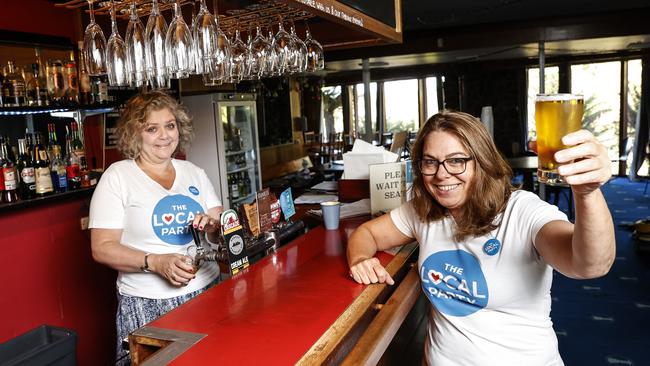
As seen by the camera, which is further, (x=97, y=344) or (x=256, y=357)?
(x=97, y=344)

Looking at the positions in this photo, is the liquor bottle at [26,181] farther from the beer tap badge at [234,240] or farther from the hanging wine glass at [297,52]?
the beer tap badge at [234,240]

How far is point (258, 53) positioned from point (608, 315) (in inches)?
139

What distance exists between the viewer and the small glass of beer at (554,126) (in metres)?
1.04

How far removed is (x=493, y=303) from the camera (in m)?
1.59

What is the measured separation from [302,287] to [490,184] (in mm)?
699

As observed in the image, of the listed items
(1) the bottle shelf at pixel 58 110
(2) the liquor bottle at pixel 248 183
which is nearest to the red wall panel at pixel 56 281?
(1) the bottle shelf at pixel 58 110

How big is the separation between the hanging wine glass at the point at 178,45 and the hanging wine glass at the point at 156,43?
0.03 metres

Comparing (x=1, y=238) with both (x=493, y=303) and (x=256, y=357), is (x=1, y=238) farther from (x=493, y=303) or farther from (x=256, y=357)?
(x=493, y=303)

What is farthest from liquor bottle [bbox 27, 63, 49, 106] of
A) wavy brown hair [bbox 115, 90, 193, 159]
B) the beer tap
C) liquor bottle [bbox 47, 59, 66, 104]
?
the beer tap

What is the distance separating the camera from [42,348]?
188cm

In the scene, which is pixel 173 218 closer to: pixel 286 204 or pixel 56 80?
pixel 286 204

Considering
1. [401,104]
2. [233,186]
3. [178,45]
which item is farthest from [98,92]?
[401,104]

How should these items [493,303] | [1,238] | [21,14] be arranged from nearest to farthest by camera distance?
[493,303] < [1,238] < [21,14]

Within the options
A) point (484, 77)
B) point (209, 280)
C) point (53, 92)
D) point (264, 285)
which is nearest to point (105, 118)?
point (53, 92)
